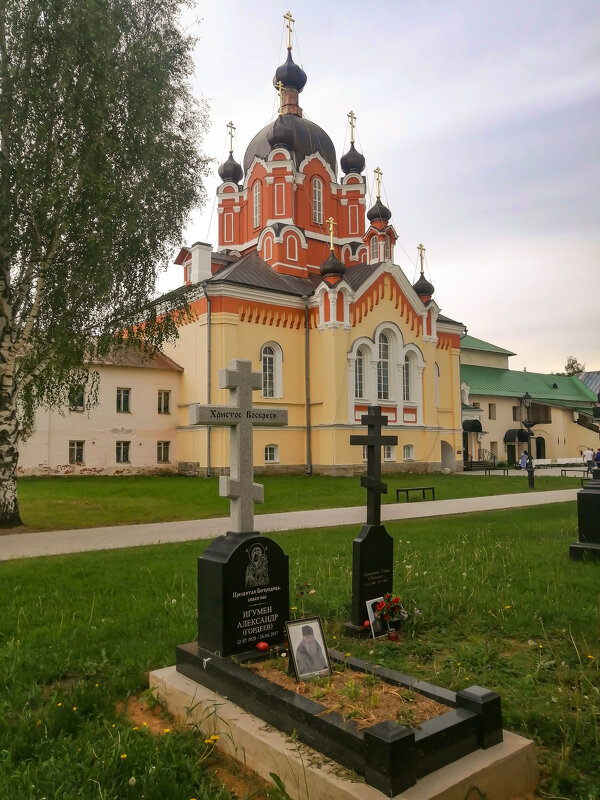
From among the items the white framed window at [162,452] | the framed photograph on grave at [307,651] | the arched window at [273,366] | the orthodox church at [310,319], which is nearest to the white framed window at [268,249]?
the orthodox church at [310,319]

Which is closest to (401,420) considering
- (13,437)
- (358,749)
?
(13,437)

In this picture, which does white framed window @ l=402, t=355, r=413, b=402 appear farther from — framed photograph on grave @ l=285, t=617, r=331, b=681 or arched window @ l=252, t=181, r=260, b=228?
framed photograph on grave @ l=285, t=617, r=331, b=681

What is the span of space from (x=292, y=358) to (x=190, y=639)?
922 inches

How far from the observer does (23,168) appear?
11.6m

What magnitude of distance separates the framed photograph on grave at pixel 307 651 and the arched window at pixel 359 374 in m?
24.5

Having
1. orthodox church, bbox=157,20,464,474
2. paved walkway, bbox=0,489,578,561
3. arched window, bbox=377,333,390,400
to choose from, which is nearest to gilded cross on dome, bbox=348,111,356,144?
orthodox church, bbox=157,20,464,474

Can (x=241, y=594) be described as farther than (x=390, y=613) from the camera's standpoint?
No

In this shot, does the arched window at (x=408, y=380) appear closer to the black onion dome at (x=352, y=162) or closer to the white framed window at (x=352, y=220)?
the white framed window at (x=352, y=220)

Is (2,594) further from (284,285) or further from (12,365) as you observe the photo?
(284,285)

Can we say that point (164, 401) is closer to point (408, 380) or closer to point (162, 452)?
point (162, 452)

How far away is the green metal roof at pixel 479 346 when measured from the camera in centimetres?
4683

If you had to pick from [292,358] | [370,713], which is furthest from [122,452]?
[370,713]

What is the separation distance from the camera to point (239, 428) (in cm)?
493

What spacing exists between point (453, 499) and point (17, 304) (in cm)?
1211
